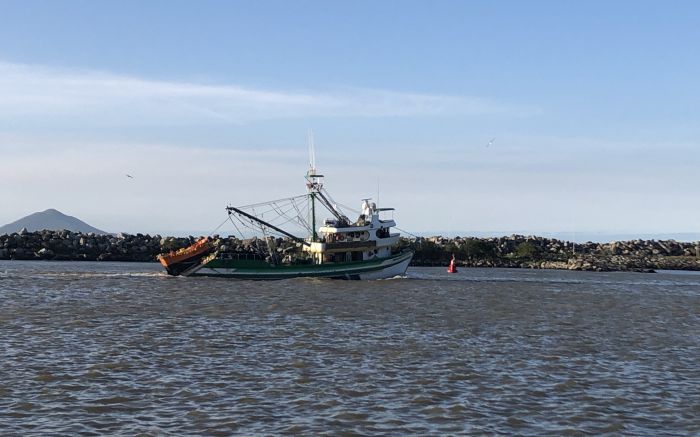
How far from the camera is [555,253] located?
117m

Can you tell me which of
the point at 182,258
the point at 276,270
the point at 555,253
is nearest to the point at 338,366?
the point at 276,270

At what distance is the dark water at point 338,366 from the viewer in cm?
1806

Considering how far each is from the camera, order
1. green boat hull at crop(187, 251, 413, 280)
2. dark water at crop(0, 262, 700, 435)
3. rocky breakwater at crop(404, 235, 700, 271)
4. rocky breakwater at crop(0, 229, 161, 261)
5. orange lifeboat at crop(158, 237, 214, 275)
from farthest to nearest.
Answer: rocky breakwater at crop(404, 235, 700, 271) < rocky breakwater at crop(0, 229, 161, 261) < green boat hull at crop(187, 251, 413, 280) < orange lifeboat at crop(158, 237, 214, 275) < dark water at crop(0, 262, 700, 435)

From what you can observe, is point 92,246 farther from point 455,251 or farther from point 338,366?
point 338,366

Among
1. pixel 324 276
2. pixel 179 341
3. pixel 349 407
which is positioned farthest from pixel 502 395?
pixel 324 276

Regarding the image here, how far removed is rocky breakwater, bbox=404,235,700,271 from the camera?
4117 inches

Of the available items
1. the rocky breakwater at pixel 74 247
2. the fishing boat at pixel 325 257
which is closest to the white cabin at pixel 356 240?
the fishing boat at pixel 325 257

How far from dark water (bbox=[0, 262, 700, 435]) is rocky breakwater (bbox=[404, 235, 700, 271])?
5773 centimetres

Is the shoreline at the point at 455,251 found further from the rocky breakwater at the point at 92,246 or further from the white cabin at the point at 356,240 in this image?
the white cabin at the point at 356,240

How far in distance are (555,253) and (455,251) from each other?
16692mm

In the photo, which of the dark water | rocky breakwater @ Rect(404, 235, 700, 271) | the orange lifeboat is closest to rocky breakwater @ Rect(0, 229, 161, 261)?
rocky breakwater @ Rect(404, 235, 700, 271)

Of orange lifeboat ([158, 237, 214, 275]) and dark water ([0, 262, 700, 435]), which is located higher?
orange lifeboat ([158, 237, 214, 275])

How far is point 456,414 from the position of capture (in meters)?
18.8

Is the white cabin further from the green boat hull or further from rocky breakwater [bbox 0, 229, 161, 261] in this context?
rocky breakwater [bbox 0, 229, 161, 261]
